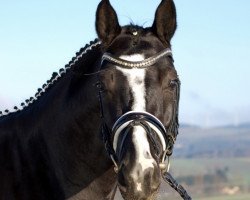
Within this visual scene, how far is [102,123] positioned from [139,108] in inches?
25.8

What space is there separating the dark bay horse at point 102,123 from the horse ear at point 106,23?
1 centimetres

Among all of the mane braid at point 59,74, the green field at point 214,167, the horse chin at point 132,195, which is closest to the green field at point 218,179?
the green field at point 214,167

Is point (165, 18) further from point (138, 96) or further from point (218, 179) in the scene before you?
point (218, 179)

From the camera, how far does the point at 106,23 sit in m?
8.08

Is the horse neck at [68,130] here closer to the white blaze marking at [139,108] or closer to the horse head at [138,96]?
the horse head at [138,96]

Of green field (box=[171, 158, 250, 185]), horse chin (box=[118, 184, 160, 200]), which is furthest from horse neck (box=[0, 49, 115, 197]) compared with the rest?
green field (box=[171, 158, 250, 185])

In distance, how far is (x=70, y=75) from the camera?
28.5 feet

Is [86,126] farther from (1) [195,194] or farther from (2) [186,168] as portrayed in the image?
(2) [186,168]

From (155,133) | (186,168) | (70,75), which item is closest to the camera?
(155,133)

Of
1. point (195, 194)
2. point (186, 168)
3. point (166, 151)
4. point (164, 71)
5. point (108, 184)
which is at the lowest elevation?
point (186, 168)

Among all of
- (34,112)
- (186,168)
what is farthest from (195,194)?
(34,112)

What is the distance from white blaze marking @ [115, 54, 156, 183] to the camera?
6891mm

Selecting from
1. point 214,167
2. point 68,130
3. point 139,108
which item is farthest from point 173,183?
point 214,167

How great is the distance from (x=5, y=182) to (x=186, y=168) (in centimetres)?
12369
